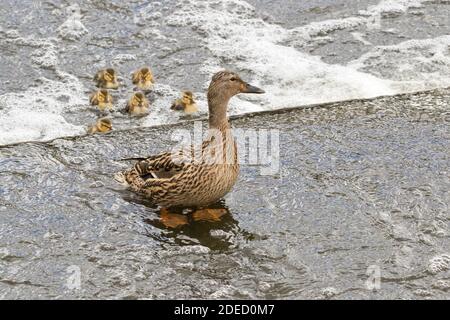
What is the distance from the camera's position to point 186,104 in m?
6.92

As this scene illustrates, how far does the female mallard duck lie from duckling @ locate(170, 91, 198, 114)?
136 cm

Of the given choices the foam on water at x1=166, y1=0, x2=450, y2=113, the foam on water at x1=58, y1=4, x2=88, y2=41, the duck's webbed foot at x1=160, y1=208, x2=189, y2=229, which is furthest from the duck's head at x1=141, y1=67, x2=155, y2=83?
the duck's webbed foot at x1=160, y1=208, x2=189, y2=229

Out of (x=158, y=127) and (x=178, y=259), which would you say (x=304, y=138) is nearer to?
(x=158, y=127)

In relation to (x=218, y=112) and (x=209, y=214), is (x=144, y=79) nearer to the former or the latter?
(x=218, y=112)

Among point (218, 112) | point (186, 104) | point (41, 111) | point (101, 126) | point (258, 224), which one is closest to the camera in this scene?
point (258, 224)

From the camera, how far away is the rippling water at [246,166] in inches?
186

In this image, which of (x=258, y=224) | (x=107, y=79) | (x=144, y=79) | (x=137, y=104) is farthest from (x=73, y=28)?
(x=258, y=224)

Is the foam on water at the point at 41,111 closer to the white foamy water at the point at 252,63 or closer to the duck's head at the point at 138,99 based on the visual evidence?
the white foamy water at the point at 252,63

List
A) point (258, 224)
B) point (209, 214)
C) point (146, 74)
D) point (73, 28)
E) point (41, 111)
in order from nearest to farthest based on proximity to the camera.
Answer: point (258, 224) < point (209, 214) < point (41, 111) < point (146, 74) < point (73, 28)

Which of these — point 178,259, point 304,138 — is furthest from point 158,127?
point 178,259

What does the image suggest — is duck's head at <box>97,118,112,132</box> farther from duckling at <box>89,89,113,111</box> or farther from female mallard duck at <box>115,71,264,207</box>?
female mallard duck at <box>115,71,264,207</box>

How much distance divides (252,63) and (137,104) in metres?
1.41

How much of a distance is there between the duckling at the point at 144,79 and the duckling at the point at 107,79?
7.0 inches

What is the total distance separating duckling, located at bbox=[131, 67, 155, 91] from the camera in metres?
7.32
